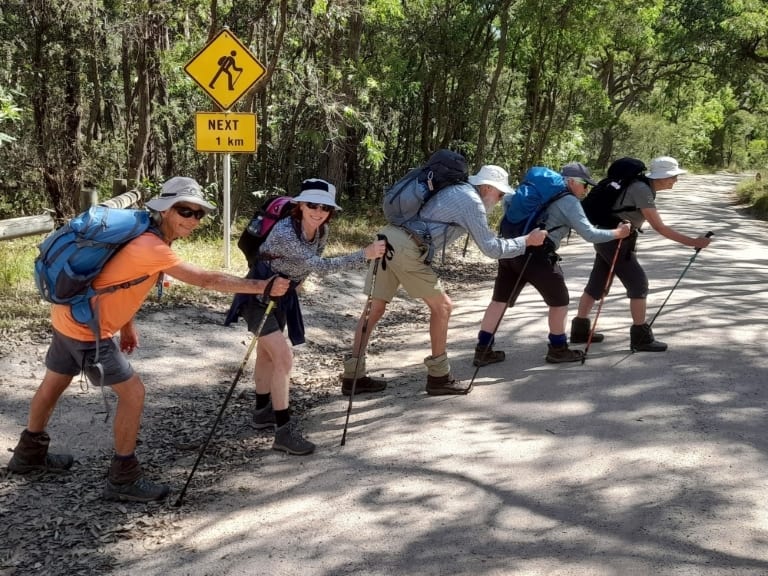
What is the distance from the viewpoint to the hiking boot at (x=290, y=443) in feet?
16.0

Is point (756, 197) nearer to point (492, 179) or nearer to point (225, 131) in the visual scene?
point (225, 131)

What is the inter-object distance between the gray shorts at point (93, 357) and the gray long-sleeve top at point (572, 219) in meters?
3.61

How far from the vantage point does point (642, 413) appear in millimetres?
5336

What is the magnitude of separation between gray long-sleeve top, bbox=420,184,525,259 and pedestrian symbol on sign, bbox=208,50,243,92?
4833 mm

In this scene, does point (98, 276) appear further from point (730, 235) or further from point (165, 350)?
point (730, 235)

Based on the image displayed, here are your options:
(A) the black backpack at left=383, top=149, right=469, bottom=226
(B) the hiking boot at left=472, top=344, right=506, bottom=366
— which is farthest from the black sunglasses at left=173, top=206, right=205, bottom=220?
(B) the hiking boot at left=472, top=344, right=506, bottom=366

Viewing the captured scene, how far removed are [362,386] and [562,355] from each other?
1.84m

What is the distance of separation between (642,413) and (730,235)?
499 inches

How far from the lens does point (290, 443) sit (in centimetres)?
491

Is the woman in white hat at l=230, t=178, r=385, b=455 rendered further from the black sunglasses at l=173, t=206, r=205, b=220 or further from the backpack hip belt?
the black sunglasses at l=173, t=206, r=205, b=220

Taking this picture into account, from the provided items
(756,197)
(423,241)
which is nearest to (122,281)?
(423,241)

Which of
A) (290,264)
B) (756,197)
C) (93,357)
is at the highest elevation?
(290,264)

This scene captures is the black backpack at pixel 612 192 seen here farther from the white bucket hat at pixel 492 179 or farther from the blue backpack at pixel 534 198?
the white bucket hat at pixel 492 179

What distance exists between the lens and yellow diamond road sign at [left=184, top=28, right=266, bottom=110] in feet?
30.4
